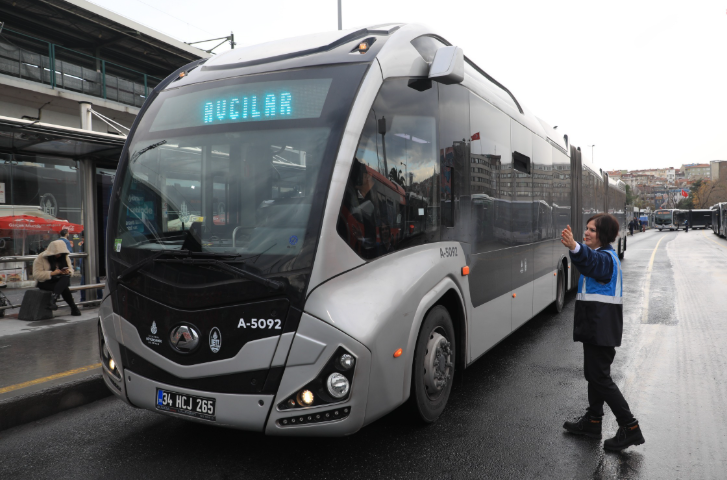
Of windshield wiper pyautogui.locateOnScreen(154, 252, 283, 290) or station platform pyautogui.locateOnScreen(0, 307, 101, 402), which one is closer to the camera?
windshield wiper pyautogui.locateOnScreen(154, 252, 283, 290)

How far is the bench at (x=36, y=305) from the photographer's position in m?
8.60

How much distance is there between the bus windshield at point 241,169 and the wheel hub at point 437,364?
1.39 m

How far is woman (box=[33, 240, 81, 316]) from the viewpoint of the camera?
28.7 feet

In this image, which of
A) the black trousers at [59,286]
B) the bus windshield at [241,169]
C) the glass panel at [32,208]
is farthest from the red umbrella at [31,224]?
the bus windshield at [241,169]

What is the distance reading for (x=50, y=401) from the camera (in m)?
4.83

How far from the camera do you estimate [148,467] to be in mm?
3656

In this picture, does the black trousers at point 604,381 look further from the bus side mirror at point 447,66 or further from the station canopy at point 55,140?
the station canopy at point 55,140

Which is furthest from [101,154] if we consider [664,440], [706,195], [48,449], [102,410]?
[706,195]

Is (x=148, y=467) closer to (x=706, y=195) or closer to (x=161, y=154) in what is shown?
(x=161, y=154)

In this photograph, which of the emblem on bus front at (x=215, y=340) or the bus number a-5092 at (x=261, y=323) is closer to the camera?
the bus number a-5092 at (x=261, y=323)

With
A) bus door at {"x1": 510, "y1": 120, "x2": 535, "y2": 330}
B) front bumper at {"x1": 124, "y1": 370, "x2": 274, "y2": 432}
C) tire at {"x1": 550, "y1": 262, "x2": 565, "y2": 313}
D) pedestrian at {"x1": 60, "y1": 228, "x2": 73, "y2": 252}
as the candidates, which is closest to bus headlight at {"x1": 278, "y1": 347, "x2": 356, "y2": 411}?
front bumper at {"x1": 124, "y1": 370, "x2": 274, "y2": 432}

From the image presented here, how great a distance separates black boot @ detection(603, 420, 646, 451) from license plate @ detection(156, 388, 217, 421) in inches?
106

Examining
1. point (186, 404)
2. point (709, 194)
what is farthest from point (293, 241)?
point (709, 194)

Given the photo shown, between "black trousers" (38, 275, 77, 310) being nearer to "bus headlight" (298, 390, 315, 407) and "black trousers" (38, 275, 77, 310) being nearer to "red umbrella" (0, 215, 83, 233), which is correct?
"red umbrella" (0, 215, 83, 233)
